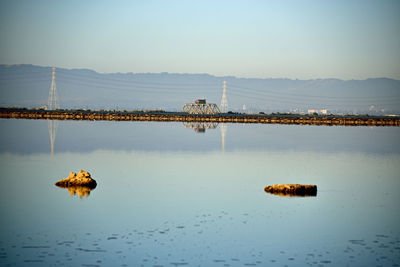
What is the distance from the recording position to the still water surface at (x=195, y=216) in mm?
19609

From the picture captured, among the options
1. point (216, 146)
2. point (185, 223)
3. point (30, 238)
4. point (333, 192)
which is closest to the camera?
point (30, 238)

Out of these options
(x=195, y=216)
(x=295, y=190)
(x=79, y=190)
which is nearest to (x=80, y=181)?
(x=79, y=190)

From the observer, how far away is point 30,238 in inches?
829

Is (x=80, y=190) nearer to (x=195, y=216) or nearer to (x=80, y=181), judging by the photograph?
(x=80, y=181)

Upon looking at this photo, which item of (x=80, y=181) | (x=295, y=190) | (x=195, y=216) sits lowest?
(x=195, y=216)

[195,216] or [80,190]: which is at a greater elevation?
[80,190]

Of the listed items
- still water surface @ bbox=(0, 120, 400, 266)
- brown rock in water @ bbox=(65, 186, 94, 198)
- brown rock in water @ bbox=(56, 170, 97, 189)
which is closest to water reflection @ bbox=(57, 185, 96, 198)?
brown rock in water @ bbox=(65, 186, 94, 198)

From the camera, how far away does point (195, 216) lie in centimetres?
2614

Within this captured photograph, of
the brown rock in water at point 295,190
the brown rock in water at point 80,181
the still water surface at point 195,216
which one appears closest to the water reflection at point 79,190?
the brown rock in water at point 80,181

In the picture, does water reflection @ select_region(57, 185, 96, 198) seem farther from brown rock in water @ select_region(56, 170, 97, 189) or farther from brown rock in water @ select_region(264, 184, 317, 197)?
brown rock in water @ select_region(264, 184, 317, 197)

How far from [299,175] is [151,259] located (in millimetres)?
25729

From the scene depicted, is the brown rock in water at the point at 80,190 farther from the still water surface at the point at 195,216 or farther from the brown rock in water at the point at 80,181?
the still water surface at the point at 195,216

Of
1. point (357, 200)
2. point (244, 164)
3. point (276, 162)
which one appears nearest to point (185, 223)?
point (357, 200)

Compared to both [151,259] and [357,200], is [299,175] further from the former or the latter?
[151,259]
